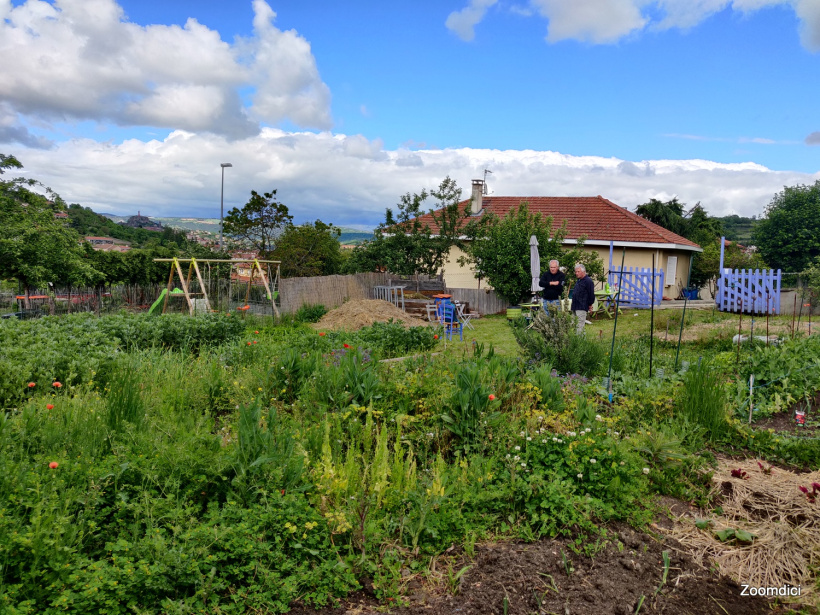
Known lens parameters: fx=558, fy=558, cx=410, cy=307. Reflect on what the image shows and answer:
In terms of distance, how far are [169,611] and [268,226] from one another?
104ft

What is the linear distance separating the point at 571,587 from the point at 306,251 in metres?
27.8

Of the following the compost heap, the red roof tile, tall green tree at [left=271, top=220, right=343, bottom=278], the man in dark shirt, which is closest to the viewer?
the man in dark shirt

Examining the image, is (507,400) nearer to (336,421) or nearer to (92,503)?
(336,421)

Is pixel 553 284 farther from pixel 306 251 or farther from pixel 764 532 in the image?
pixel 306 251

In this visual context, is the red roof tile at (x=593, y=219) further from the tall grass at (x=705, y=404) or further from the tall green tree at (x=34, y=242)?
the tall grass at (x=705, y=404)

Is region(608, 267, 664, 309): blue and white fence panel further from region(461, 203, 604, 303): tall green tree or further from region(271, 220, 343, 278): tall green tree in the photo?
region(271, 220, 343, 278): tall green tree

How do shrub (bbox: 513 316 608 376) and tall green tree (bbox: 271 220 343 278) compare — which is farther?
tall green tree (bbox: 271 220 343 278)

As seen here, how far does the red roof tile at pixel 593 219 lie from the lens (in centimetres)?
2314

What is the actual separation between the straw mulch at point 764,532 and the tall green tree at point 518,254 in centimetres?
1403

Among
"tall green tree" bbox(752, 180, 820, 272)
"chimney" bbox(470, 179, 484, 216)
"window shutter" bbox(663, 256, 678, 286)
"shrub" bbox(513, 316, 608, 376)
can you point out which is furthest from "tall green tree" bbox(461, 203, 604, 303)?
"tall green tree" bbox(752, 180, 820, 272)

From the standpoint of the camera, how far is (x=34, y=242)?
16828 mm

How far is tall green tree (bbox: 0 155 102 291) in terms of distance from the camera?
16531mm

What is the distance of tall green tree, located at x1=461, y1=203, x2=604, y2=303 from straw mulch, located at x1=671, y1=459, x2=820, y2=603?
46.0ft

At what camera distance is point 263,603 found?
2623mm
